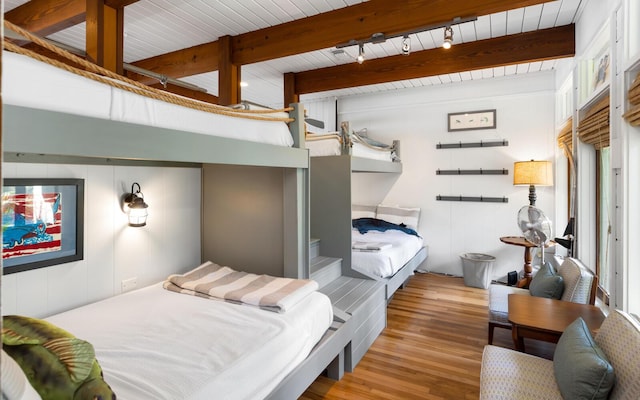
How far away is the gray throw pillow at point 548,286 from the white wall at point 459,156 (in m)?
1.97

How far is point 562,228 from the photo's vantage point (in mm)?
4297

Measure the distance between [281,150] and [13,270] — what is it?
1.63 meters

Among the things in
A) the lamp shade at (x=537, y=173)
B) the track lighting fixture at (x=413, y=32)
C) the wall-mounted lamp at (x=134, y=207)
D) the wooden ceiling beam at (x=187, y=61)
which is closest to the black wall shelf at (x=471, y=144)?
the lamp shade at (x=537, y=173)

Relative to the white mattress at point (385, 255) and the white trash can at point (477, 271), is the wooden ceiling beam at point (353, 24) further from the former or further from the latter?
the white trash can at point (477, 271)

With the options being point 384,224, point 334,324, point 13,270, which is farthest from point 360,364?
point 384,224

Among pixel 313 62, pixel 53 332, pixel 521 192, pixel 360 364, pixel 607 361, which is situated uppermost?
pixel 313 62

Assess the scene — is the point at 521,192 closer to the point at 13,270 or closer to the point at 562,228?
the point at 562,228

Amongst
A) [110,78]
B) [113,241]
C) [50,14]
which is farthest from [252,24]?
[113,241]

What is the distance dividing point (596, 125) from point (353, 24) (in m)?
1.96

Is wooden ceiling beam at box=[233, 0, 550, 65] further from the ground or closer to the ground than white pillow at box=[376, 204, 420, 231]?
further from the ground

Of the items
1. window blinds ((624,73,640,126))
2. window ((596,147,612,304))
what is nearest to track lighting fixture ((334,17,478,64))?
window blinds ((624,73,640,126))

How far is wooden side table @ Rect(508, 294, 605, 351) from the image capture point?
6.89 feet

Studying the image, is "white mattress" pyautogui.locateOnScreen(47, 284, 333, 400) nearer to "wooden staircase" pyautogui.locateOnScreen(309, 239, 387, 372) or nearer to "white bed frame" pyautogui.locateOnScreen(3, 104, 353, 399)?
"white bed frame" pyautogui.locateOnScreen(3, 104, 353, 399)

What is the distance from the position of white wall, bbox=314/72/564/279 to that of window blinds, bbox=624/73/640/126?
114 inches
